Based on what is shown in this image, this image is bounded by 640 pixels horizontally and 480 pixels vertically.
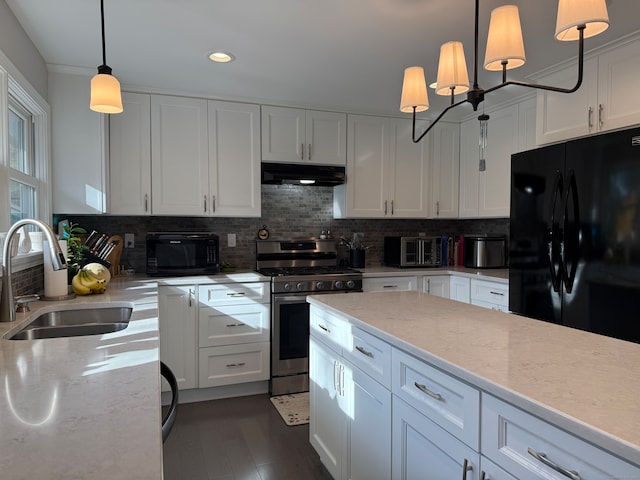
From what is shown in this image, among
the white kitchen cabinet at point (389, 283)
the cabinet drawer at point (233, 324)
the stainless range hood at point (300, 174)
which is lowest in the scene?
the cabinet drawer at point (233, 324)

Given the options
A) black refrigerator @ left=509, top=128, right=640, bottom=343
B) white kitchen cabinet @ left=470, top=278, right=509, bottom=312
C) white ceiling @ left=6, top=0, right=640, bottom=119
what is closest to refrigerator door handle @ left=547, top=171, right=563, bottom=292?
black refrigerator @ left=509, top=128, right=640, bottom=343

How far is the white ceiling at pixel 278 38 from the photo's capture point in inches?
80.7

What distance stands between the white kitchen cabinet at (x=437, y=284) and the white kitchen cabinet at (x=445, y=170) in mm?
655

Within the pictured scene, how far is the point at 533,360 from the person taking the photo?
1.20 metres

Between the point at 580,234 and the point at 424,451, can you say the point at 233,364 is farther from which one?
the point at 580,234

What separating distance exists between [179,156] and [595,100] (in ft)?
9.16

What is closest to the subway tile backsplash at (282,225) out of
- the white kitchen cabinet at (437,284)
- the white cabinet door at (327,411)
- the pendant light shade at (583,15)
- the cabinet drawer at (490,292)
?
the white kitchen cabinet at (437,284)

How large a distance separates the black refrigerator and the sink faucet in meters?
2.48

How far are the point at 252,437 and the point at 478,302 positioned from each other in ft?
6.55

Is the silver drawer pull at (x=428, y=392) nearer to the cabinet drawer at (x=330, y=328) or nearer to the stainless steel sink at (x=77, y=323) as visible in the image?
the cabinet drawer at (x=330, y=328)

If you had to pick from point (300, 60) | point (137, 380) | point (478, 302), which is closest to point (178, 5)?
point (300, 60)

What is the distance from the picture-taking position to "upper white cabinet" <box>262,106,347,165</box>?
3.59 m

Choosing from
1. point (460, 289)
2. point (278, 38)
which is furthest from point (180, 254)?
point (460, 289)

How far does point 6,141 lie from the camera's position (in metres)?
2.10
